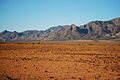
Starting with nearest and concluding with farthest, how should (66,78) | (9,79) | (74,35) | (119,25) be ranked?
(9,79), (66,78), (74,35), (119,25)

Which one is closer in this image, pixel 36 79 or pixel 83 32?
pixel 36 79

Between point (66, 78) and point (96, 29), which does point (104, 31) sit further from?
point (66, 78)

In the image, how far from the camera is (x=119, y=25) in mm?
197375

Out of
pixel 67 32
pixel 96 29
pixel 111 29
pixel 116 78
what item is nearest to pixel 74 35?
pixel 67 32

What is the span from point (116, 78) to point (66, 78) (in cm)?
330

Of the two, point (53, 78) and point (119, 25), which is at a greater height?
point (119, 25)

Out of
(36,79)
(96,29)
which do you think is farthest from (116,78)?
(96,29)

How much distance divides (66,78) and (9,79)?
359 centimetres

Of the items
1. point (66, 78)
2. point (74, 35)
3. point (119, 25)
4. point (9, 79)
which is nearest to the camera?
point (9, 79)

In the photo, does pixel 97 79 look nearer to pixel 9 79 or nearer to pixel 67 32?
pixel 9 79

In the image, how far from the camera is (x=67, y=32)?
636 feet

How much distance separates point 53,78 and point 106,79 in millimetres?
3422

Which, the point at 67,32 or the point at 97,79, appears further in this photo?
the point at 67,32

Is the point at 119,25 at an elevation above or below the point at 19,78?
above
